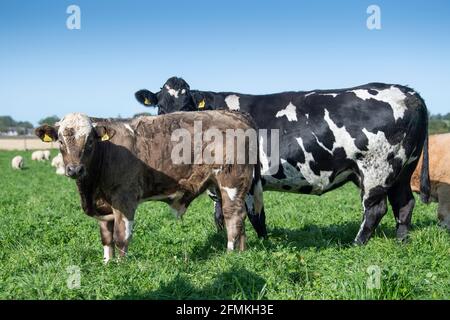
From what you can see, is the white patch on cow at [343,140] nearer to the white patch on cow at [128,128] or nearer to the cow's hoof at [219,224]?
the cow's hoof at [219,224]

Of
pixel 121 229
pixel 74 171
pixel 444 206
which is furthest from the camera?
pixel 444 206

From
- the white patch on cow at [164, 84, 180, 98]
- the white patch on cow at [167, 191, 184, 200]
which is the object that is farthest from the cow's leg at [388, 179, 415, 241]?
the white patch on cow at [164, 84, 180, 98]

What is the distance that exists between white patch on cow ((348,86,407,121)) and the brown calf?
182 centimetres

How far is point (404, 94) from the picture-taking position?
708 cm

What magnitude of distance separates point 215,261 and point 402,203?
350cm

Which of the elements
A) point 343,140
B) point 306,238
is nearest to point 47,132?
point 343,140

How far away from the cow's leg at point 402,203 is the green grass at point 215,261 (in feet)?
1.20

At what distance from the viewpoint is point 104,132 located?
5.65m

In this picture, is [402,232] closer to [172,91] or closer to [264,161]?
[264,161]

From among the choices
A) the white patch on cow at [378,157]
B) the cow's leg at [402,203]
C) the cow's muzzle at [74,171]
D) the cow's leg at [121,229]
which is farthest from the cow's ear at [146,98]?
the cow's leg at [402,203]

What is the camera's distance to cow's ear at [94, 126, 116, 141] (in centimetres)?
564

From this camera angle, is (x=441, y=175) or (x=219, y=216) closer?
(x=219, y=216)

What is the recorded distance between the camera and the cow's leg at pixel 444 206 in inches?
294

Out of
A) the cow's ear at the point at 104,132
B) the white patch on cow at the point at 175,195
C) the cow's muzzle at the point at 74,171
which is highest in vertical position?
the cow's ear at the point at 104,132
